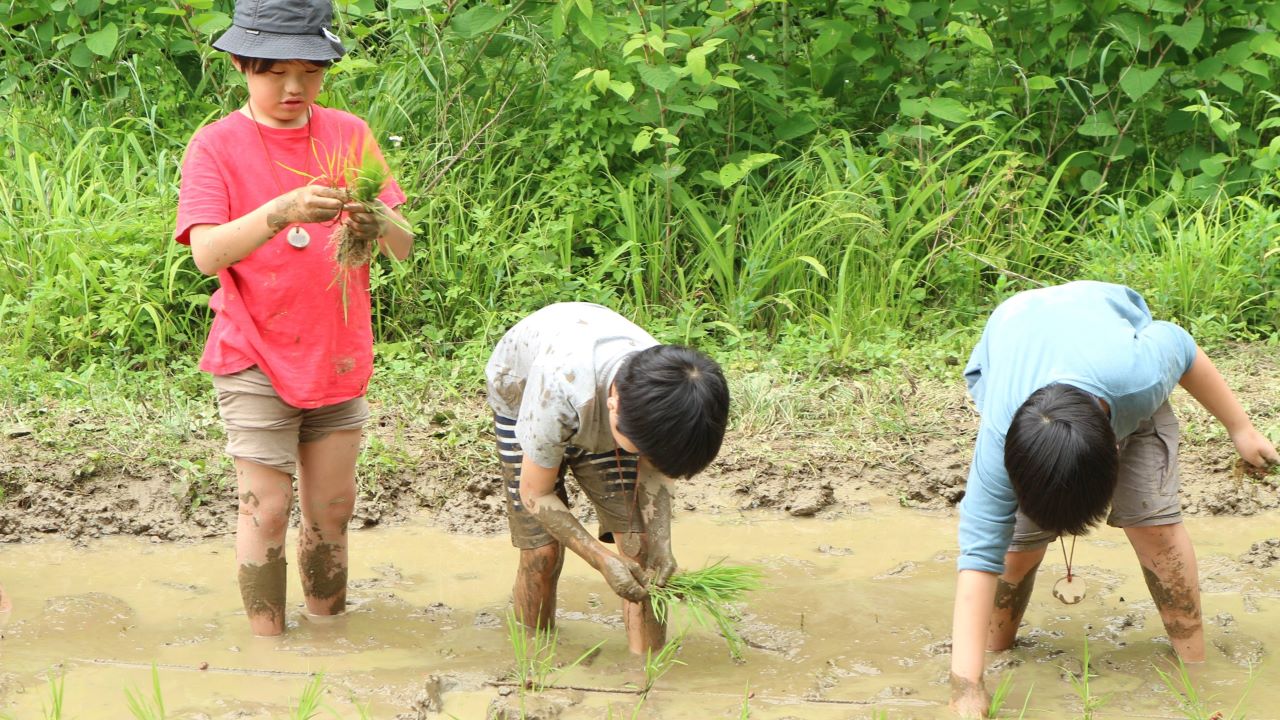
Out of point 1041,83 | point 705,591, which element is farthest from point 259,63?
point 1041,83

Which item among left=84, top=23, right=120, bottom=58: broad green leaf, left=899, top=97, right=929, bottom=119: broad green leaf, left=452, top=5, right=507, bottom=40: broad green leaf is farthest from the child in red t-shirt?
left=899, top=97, right=929, bottom=119: broad green leaf

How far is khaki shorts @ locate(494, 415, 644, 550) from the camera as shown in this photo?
3150 mm

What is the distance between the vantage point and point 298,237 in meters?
3.13

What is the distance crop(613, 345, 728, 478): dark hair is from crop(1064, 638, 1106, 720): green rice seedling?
98 cm

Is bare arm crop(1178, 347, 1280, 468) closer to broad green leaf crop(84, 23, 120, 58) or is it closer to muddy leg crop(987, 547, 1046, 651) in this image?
muddy leg crop(987, 547, 1046, 651)

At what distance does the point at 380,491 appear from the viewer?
14.7ft

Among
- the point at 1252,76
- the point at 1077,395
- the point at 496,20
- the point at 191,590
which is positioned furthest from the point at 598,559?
the point at 1252,76

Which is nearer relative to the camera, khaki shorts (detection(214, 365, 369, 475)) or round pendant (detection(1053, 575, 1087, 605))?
khaki shorts (detection(214, 365, 369, 475))

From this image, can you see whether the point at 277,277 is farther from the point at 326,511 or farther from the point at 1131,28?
the point at 1131,28

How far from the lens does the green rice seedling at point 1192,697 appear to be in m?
2.89

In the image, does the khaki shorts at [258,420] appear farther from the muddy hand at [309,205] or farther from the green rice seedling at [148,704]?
the green rice seedling at [148,704]

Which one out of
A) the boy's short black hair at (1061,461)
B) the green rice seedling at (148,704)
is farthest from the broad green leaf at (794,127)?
the green rice seedling at (148,704)

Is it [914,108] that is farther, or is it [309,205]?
[914,108]

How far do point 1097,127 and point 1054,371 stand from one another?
13.3 ft
